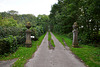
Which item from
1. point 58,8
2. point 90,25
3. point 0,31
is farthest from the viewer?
point 58,8

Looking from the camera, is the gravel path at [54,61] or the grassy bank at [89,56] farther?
the grassy bank at [89,56]

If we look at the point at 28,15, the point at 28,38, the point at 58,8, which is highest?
the point at 28,15

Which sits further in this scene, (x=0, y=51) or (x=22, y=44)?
(x=22, y=44)

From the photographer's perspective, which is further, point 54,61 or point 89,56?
point 89,56

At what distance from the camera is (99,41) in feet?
38.9

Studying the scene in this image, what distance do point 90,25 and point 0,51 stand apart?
1296 cm

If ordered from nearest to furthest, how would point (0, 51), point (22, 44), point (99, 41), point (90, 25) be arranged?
point (0, 51) → point (22, 44) → point (99, 41) → point (90, 25)

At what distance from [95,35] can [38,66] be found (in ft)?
36.2

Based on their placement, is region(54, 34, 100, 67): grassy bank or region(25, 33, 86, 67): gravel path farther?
region(54, 34, 100, 67): grassy bank

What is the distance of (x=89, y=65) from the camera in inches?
178

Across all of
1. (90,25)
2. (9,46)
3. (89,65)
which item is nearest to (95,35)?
(90,25)

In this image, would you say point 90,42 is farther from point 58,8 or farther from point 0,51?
point 58,8

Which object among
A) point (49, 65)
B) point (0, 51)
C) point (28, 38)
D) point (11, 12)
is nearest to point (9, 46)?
point (0, 51)

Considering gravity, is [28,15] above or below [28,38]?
above
